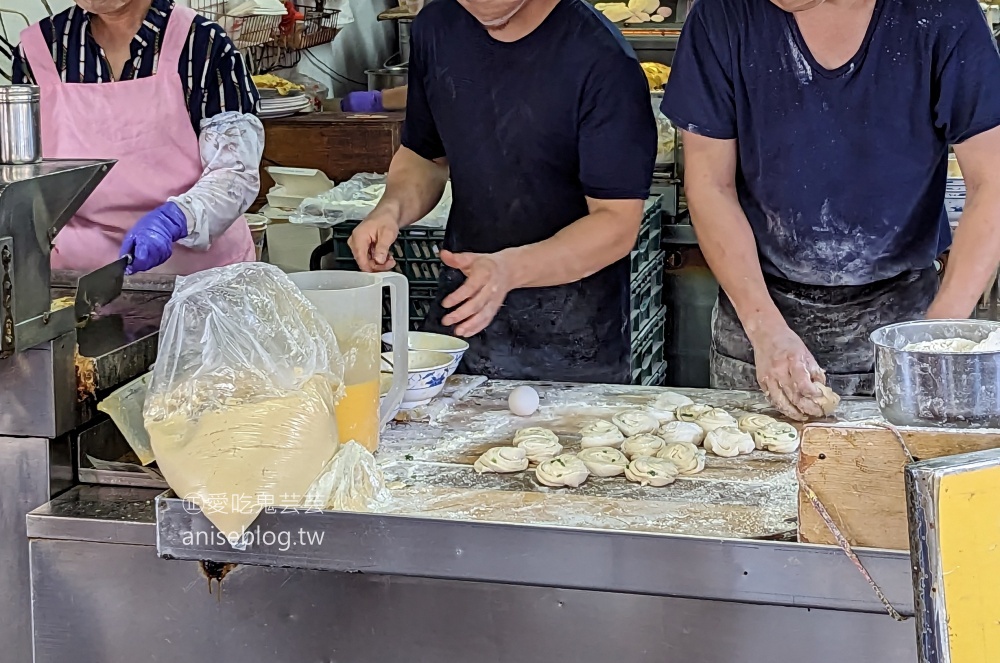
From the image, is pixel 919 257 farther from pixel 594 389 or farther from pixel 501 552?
pixel 501 552

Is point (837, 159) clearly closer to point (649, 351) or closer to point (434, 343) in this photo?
point (434, 343)

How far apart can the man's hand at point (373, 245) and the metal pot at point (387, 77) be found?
319 cm

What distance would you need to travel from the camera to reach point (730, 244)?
2.12 meters

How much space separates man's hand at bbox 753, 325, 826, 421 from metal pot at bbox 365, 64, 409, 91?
3.62 meters

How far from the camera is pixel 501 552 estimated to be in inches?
49.8

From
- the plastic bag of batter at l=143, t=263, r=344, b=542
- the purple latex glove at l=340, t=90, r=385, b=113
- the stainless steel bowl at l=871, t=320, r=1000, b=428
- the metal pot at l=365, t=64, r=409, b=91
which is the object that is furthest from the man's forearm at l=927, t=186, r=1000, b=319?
the metal pot at l=365, t=64, r=409, b=91

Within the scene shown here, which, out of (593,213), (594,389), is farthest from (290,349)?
(593,213)

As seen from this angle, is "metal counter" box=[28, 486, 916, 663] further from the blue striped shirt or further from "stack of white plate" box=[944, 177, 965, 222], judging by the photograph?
"stack of white plate" box=[944, 177, 965, 222]

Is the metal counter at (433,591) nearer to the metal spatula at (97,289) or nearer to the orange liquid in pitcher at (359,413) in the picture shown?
the orange liquid in pitcher at (359,413)

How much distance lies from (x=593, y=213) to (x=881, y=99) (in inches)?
22.2

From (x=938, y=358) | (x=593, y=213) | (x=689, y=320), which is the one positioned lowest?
(x=689, y=320)

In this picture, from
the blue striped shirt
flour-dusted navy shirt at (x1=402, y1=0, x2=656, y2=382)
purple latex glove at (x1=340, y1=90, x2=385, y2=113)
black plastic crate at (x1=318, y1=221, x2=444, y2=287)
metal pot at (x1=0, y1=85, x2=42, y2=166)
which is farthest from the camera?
purple latex glove at (x1=340, y1=90, x2=385, y2=113)

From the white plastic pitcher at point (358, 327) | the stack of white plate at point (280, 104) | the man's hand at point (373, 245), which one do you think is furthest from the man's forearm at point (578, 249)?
the stack of white plate at point (280, 104)

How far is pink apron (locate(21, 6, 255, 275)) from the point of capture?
2.36m
